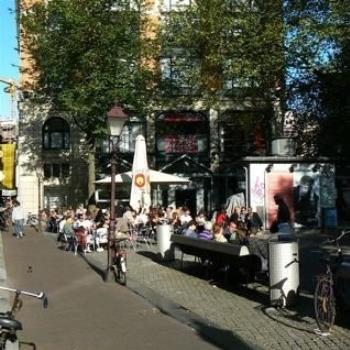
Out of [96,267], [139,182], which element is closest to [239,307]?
[96,267]

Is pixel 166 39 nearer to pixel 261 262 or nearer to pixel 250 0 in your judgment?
pixel 250 0

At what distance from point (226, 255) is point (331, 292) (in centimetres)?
423

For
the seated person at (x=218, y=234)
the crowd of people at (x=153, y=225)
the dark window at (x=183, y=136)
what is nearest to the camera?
the seated person at (x=218, y=234)

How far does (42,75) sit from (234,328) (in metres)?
33.3

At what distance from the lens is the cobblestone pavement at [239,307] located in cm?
802

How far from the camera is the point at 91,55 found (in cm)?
3822

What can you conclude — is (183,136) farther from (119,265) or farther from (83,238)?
(119,265)

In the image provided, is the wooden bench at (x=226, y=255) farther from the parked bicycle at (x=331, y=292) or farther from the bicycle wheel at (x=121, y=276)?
the parked bicycle at (x=331, y=292)

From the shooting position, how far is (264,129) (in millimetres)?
40875

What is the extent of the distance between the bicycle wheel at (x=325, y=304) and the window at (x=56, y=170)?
38820 mm

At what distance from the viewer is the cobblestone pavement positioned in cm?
802

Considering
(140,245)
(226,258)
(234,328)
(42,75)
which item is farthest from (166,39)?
(234,328)

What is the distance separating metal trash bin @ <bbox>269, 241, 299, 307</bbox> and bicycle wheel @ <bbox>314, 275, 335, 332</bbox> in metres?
1.43

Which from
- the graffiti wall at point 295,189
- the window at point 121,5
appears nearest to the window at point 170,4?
the window at point 121,5
